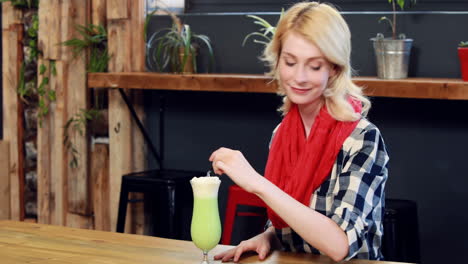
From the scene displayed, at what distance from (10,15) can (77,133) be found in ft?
2.87

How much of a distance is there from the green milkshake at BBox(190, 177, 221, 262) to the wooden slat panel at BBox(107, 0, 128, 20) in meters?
2.53

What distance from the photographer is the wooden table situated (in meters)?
1.93

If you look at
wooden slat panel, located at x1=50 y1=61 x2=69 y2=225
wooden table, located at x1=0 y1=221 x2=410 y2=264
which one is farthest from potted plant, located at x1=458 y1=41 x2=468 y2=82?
wooden slat panel, located at x1=50 y1=61 x2=69 y2=225

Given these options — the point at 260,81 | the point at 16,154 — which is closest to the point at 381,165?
the point at 260,81

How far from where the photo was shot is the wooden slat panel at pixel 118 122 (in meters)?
4.21

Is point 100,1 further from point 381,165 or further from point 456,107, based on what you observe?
point 381,165

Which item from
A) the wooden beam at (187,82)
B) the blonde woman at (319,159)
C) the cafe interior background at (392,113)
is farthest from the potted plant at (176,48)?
the blonde woman at (319,159)

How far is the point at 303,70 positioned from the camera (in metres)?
2.11

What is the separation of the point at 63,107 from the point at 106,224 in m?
0.73

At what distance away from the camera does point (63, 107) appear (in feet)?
14.5

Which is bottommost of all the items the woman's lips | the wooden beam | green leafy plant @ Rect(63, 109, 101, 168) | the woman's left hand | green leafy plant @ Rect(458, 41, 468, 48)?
green leafy plant @ Rect(63, 109, 101, 168)

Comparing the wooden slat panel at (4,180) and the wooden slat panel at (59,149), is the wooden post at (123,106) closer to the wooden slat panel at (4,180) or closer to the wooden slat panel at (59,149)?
the wooden slat panel at (59,149)

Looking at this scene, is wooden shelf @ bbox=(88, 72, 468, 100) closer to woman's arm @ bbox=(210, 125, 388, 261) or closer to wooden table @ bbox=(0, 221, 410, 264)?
woman's arm @ bbox=(210, 125, 388, 261)

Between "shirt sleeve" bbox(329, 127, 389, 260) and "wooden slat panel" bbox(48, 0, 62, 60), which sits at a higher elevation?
"wooden slat panel" bbox(48, 0, 62, 60)
